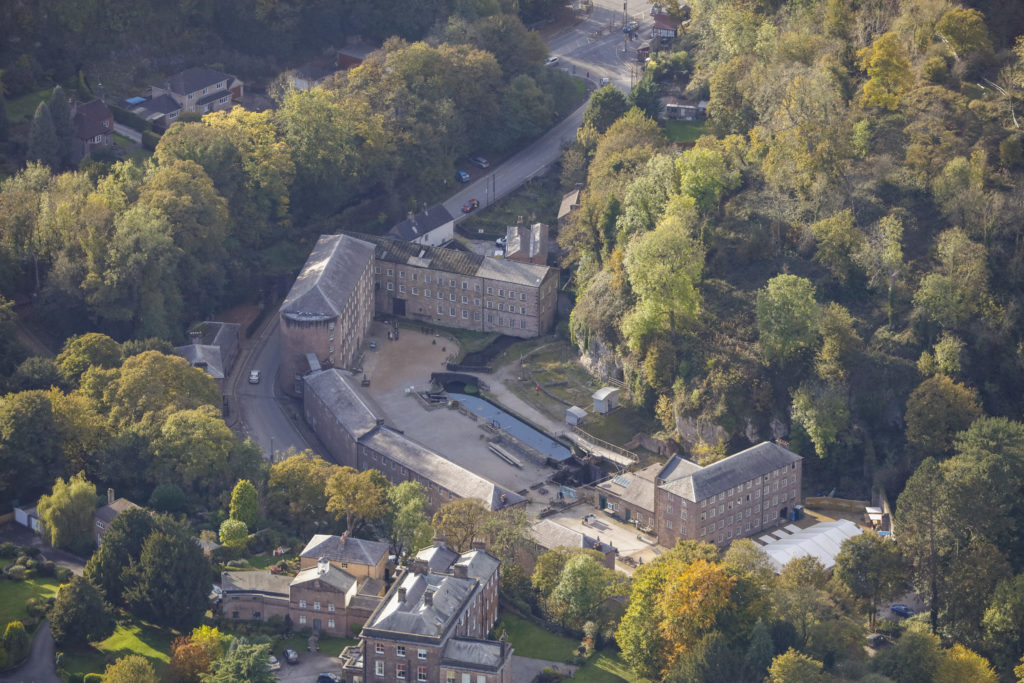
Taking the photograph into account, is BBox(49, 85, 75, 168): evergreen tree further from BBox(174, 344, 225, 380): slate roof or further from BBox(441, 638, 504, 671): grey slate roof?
BBox(441, 638, 504, 671): grey slate roof

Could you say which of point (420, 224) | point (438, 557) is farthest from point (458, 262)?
point (438, 557)

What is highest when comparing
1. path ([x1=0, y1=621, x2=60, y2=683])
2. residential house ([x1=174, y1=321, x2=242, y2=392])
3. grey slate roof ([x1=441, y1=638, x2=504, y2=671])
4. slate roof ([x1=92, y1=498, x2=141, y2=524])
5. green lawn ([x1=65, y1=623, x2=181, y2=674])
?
grey slate roof ([x1=441, y1=638, x2=504, y2=671])

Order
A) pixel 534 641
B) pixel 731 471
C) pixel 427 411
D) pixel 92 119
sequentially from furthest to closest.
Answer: pixel 92 119 < pixel 427 411 < pixel 731 471 < pixel 534 641

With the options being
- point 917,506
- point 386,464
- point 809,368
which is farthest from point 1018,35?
point 386,464

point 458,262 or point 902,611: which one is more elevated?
point 458,262

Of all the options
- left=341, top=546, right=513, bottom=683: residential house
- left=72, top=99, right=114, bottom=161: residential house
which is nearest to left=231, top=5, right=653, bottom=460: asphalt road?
left=72, top=99, right=114, bottom=161: residential house

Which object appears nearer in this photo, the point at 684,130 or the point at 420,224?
the point at 420,224

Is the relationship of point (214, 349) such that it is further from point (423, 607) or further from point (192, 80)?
point (423, 607)
